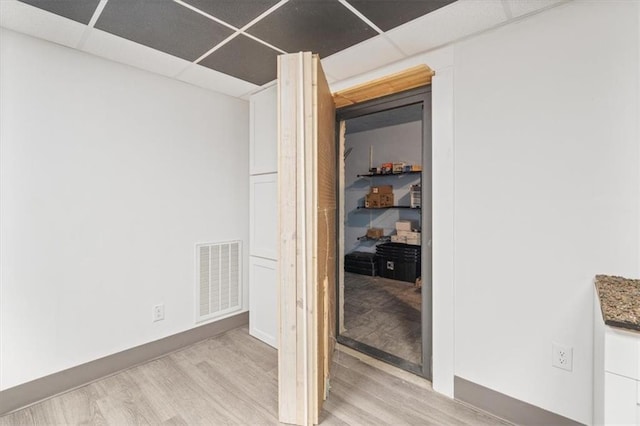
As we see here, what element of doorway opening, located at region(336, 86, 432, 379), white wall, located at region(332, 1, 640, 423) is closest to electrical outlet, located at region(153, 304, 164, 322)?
doorway opening, located at region(336, 86, 432, 379)

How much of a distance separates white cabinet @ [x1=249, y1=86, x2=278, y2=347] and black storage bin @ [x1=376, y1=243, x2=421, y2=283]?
8.53ft

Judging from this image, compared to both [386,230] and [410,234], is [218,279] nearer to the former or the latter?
[410,234]

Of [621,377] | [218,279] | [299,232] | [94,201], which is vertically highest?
[94,201]

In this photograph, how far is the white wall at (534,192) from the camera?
1.41 metres

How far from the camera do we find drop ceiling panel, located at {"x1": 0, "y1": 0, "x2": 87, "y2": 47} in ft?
5.33

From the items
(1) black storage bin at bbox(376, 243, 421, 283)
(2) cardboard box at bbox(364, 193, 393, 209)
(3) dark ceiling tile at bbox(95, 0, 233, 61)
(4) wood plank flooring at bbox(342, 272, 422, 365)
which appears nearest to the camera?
(3) dark ceiling tile at bbox(95, 0, 233, 61)

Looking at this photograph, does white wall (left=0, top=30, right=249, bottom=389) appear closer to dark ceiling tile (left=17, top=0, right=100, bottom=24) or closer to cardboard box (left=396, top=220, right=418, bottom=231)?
dark ceiling tile (left=17, top=0, right=100, bottom=24)

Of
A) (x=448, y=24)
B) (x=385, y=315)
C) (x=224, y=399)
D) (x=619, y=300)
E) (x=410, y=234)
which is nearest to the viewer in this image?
(x=619, y=300)

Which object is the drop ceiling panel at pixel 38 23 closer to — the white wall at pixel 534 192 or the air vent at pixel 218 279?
the air vent at pixel 218 279

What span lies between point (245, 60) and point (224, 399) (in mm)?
2405

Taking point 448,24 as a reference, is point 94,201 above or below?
below

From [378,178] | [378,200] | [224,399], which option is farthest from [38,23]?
[378,178]

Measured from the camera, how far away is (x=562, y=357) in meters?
1.54

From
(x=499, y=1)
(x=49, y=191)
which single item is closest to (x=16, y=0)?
(x=49, y=191)
